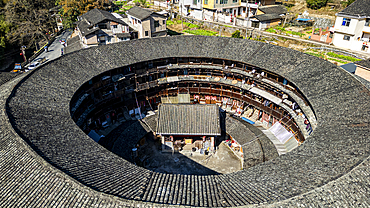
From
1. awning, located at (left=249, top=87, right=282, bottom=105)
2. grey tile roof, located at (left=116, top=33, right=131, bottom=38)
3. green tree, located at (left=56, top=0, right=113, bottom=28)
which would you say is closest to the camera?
awning, located at (left=249, top=87, right=282, bottom=105)

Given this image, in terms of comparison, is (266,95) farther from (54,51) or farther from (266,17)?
(54,51)

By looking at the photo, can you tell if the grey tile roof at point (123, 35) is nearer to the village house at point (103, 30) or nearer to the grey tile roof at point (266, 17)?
the village house at point (103, 30)

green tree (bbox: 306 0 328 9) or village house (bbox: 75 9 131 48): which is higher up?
green tree (bbox: 306 0 328 9)

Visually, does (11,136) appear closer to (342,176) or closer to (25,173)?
(25,173)

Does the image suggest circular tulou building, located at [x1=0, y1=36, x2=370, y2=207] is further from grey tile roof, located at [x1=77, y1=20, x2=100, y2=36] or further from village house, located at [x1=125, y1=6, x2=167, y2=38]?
village house, located at [x1=125, y1=6, x2=167, y2=38]

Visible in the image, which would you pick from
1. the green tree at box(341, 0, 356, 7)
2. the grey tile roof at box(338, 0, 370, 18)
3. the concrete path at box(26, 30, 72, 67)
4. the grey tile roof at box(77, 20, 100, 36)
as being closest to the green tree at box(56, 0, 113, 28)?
the concrete path at box(26, 30, 72, 67)

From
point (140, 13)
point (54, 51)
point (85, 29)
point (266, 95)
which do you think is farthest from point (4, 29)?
point (266, 95)

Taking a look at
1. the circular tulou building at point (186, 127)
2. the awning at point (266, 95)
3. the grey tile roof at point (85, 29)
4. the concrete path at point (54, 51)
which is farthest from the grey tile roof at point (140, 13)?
the awning at point (266, 95)
